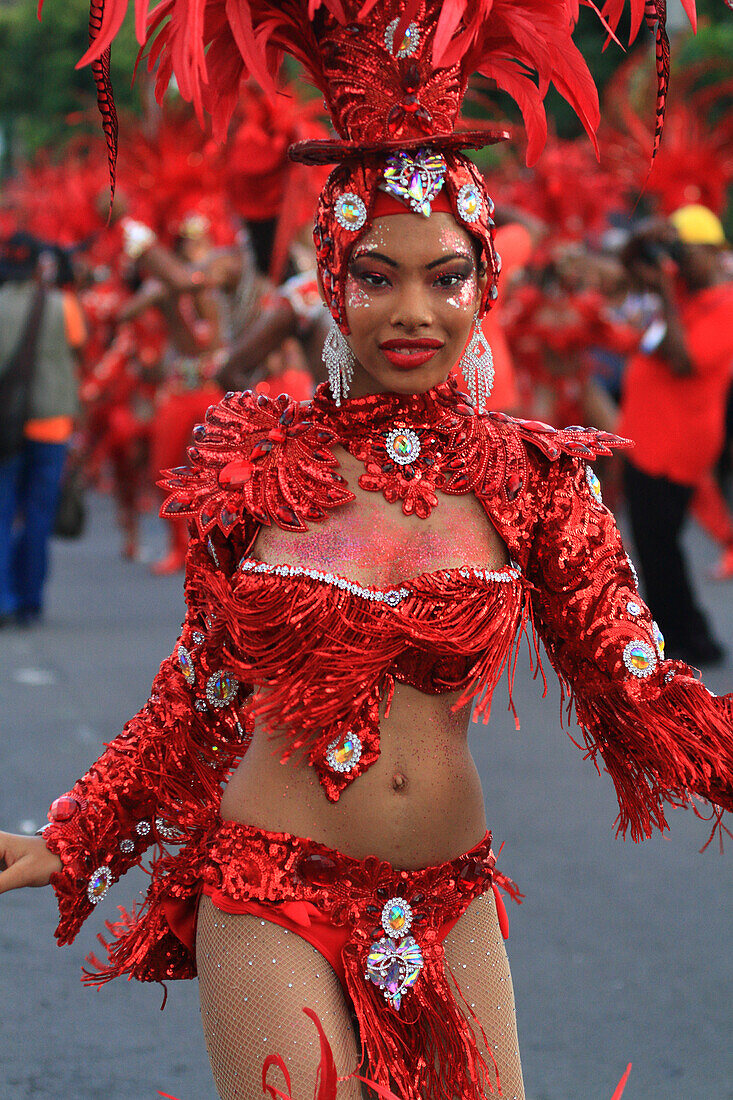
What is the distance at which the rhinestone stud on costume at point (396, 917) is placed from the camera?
2.24 meters

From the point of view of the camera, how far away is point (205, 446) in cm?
247

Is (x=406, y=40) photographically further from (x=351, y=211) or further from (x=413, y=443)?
(x=413, y=443)

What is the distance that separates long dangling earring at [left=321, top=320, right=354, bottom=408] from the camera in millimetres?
2408

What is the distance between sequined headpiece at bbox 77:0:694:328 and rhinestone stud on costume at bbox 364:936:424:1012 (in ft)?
2.99

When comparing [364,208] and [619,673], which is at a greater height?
[364,208]

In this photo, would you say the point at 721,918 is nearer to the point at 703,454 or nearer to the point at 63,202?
the point at 703,454

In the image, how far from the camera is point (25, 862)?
233 centimetres

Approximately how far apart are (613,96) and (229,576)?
26.9 ft

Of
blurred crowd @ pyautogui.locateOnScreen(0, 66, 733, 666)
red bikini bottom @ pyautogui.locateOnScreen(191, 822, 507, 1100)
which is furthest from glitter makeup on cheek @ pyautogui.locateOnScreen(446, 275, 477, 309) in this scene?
blurred crowd @ pyautogui.locateOnScreen(0, 66, 733, 666)

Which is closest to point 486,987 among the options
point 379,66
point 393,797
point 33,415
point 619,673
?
point 393,797

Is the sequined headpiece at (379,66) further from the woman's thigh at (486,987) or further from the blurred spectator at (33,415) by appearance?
the blurred spectator at (33,415)

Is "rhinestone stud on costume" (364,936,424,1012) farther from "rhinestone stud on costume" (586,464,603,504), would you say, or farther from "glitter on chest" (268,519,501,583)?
"rhinestone stud on costume" (586,464,603,504)

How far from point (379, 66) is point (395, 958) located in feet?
4.14

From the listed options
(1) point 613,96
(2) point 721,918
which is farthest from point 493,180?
(2) point 721,918
